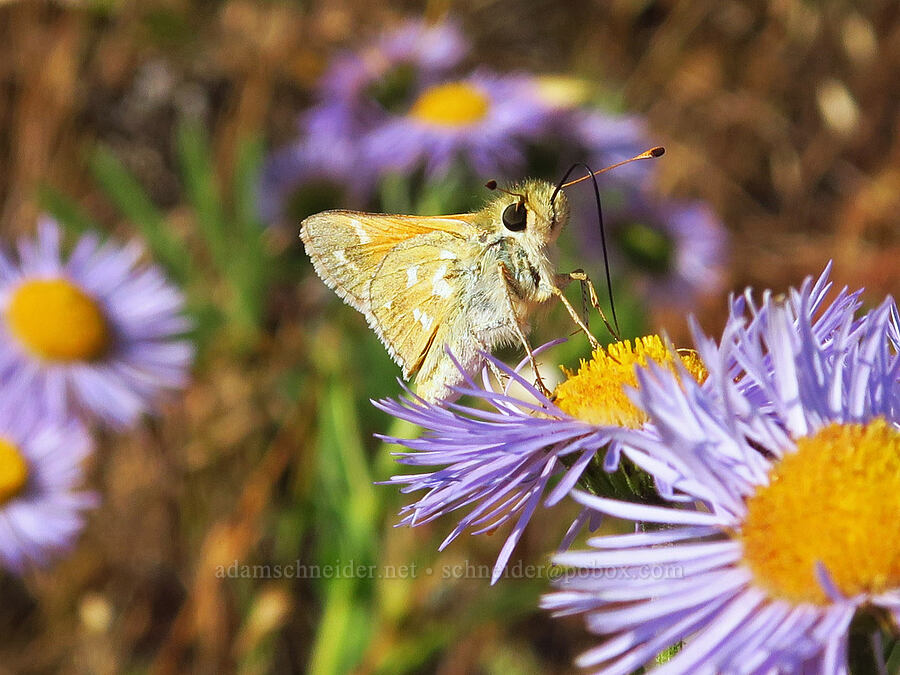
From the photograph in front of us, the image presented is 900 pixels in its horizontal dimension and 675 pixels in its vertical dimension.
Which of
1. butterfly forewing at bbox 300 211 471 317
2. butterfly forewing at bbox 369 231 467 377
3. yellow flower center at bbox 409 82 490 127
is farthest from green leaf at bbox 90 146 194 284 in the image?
butterfly forewing at bbox 369 231 467 377

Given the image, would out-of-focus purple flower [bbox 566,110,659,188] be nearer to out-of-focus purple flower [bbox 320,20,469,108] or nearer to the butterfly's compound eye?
out-of-focus purple flower [bbox 320,20,469,108]

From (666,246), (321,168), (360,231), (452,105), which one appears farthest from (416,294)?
(321,168)

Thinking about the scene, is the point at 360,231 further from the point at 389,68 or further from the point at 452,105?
the point at 389,68

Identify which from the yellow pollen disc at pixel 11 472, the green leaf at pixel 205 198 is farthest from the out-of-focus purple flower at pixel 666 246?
the yellow pollen disc at pixel 11 472

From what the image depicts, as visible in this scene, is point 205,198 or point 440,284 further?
point 205,198

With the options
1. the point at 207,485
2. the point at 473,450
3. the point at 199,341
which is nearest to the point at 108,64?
the point at 199,341

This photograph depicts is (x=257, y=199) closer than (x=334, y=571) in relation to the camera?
No

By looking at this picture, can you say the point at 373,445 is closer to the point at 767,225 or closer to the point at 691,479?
the point at 767,225
